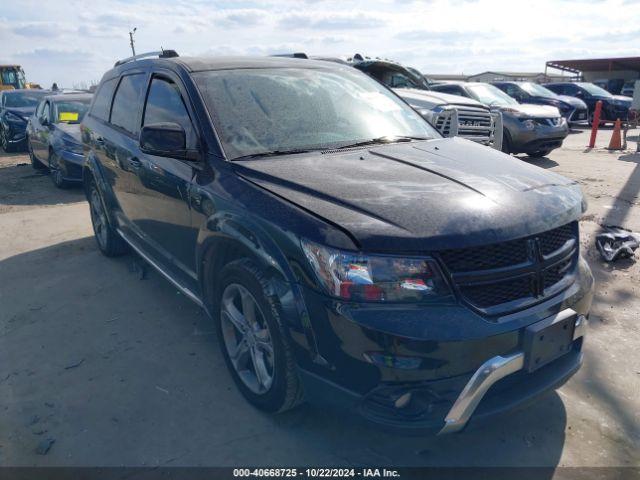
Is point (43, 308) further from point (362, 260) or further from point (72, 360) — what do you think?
point (362, 260)

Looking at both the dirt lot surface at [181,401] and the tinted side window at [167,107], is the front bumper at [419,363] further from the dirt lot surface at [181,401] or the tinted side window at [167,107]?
the tinted side window at [167,107]

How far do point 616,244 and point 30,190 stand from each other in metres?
8.86

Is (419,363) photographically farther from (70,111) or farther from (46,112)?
(46,112)

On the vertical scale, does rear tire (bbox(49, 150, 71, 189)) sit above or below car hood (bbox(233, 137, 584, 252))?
below

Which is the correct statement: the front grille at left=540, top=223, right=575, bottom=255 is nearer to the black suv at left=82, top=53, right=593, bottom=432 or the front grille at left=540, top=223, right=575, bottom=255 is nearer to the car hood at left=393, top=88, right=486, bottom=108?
the black suv at left=82, top=53, right=593, bottom=432

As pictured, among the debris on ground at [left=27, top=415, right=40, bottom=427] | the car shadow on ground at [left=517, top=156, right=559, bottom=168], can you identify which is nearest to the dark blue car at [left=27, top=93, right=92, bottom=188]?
the debris on ground at [left=27, top=415, right=40, bottom=427]

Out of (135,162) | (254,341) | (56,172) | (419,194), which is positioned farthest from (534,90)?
(254,341)

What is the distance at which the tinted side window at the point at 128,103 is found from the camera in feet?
13.0

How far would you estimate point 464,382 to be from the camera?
2.04 m

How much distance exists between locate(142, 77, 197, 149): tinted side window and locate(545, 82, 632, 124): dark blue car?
58.1ft

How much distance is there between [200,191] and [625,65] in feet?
134

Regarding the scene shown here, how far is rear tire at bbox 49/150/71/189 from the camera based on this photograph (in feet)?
28.3

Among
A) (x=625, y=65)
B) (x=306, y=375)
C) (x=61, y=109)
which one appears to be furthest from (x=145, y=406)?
(x=625, y=65)

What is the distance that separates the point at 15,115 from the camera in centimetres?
1318
